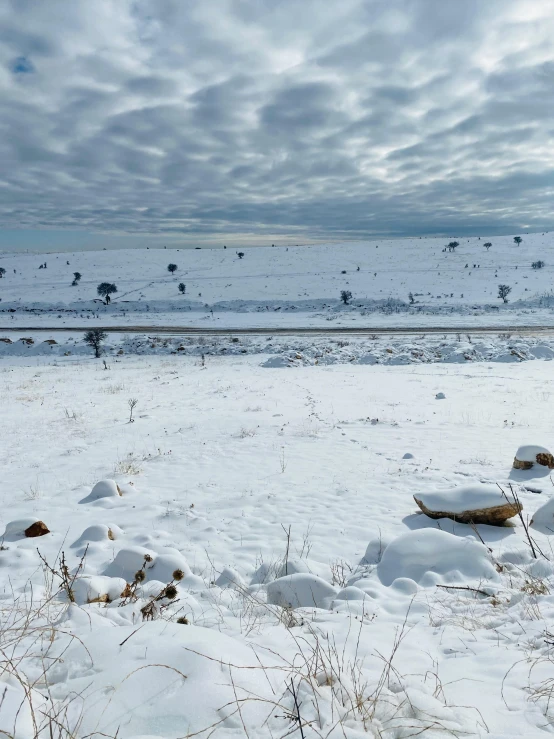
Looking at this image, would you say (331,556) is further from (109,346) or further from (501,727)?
(109,346)

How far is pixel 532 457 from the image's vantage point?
7.55 metres

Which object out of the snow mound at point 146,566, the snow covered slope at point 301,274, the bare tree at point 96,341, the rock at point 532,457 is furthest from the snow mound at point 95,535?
the snow covered slope at point 301,274

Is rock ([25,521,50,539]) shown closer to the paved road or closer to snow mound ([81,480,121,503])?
snow mound ([81,480,121,503])

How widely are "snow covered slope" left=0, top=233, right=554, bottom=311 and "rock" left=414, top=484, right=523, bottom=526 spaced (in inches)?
1565

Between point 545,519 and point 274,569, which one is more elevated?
point 545,519

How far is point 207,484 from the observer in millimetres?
7859

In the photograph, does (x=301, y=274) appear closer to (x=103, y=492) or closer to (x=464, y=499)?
(x=103, y=492)

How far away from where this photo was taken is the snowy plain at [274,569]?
2.24m

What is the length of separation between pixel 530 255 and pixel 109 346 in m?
70.4

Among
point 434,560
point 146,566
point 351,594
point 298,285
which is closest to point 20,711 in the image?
point 146,566

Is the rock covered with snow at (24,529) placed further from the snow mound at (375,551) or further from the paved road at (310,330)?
the paved road at (310,330)

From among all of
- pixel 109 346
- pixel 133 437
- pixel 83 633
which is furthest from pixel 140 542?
pixel 109 346

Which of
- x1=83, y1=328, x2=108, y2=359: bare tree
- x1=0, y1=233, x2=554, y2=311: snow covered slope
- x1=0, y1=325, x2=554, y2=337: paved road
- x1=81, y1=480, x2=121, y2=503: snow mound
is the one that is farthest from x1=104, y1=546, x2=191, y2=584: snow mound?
x1=0, y1=233, x2=554, y2=311: snow covered slope

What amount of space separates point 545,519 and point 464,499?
90 centimetres
